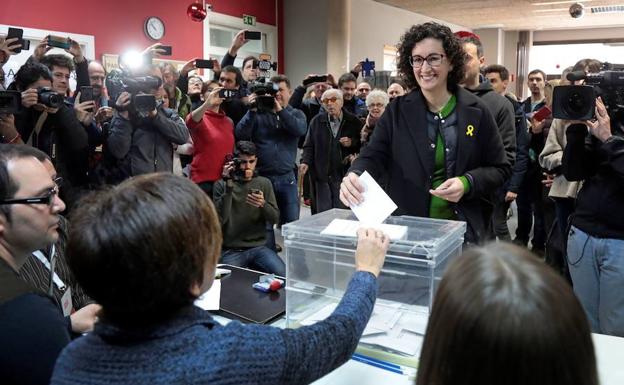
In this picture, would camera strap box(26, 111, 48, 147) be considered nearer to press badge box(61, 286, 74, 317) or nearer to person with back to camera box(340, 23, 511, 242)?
press badge box(61, 286, 74, 317)

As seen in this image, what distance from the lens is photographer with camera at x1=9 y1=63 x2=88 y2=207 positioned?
2796 mm

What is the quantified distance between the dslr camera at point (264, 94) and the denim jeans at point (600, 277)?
216 cm

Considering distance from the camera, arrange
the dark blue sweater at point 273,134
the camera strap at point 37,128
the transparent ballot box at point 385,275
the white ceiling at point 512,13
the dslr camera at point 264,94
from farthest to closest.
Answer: the white ceiling at point 512,13
the dark blue sweater at point 273,134
the dslr camera at point 264,94
the camera strap at point 37,128
the transparent ballot box at point 385,275

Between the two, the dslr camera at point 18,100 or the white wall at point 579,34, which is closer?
the dslr camera at point 18,100

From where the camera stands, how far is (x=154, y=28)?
645 cm

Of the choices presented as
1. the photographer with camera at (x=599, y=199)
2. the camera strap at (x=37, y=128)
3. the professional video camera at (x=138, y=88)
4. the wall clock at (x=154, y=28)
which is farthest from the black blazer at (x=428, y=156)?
the wall clock at (x=154, y=28)

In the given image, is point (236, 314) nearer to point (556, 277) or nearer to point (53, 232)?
Answer: point (53, 232)

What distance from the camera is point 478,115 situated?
1804 millimetres

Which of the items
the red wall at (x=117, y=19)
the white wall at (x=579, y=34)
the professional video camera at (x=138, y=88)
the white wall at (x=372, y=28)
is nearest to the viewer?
the professional video camera at (x=138, y=88)

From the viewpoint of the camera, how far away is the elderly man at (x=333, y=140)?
164 inches

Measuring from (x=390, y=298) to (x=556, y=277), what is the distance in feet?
2.89

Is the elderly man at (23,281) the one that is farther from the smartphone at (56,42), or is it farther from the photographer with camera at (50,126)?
the smartphone at (56,42)

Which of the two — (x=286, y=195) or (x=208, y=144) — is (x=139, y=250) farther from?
(x=286, y=195)

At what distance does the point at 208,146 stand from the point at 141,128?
1.85 feet
